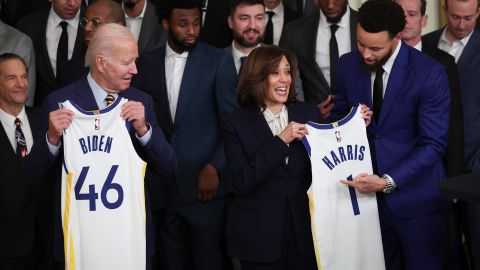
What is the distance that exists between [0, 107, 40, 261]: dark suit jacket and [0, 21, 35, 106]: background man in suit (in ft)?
1.98

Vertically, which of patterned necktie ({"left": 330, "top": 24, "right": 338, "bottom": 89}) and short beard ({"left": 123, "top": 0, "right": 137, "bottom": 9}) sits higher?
short beard ({"left": 123, "top": 0, "right": 137, "bottom": 9})

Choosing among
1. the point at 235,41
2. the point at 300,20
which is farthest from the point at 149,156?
the point at 300,20

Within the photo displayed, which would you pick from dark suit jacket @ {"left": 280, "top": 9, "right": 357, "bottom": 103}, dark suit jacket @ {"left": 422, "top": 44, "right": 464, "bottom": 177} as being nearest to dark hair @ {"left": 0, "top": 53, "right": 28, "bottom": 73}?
dark suit jacket @ {"left": 280, "top": 9, "right": 357, "bottom": 103}

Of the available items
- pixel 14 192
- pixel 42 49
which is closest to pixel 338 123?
pixel 14 192

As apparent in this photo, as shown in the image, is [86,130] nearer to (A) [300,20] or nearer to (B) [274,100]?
(B) [274,100]

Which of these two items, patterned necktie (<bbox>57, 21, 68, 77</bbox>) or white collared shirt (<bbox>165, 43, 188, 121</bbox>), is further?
patterned necktie (<bbox>57, 21, 68, 77</bbox>)

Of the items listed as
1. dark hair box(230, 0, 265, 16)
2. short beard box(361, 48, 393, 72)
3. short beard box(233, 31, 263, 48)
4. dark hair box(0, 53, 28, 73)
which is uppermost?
dark hair box(230, 0, 265, 16)

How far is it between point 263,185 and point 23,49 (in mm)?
2065

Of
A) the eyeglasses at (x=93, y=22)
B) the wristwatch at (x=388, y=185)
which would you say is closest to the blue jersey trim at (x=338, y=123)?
the wristwatch at (x=388, y=185)

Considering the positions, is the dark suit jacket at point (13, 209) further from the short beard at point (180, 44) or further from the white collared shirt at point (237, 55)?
the white collared shirt at point (237, 55)

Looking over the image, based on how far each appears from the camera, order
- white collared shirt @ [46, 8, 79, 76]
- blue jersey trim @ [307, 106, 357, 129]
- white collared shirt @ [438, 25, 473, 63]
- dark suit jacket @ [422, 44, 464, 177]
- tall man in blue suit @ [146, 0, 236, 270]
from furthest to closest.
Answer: white collared shirt @ [46, 8, 79, 76] < white collared shirt @ [438, 25, 473, 63] < tall man in blue suit @ [146, 0, 236, 270] < dark suit jacket @ [422, 44, 464, 177] < blue jersey trim @ [307, 106, 357, 129]

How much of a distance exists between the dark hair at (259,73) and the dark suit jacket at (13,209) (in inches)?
55.6

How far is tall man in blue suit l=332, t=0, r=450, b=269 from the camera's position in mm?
4090

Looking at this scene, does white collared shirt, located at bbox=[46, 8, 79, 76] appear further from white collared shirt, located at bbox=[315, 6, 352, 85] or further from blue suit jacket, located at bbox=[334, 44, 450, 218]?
blue suit jacket, located at bbox=[334, 44, 450, 218]
